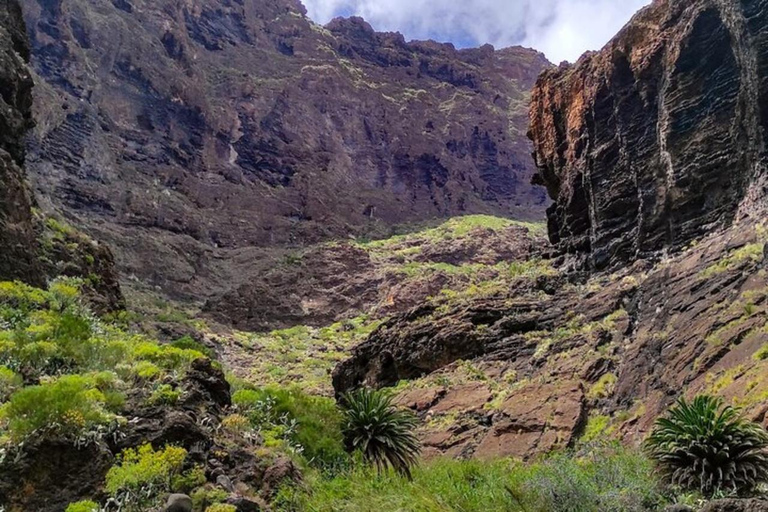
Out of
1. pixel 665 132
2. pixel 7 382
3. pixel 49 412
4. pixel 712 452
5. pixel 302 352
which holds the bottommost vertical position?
pixel 712 452

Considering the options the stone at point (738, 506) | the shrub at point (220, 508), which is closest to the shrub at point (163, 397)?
the shrub at point (220, 508)

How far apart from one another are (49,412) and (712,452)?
1575cm

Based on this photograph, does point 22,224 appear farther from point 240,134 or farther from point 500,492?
point 240,134

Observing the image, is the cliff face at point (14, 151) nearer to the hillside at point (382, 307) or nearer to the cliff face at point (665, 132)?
the hillside at point (382, 307)

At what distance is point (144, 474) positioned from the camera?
41.2ft

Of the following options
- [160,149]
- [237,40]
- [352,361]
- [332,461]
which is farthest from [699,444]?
[237,40]

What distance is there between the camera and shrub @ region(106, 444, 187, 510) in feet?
40.4

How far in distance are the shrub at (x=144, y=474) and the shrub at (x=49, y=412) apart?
3.93 feet

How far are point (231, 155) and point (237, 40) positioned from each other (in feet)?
167

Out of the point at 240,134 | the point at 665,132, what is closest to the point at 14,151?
the point at 665,132

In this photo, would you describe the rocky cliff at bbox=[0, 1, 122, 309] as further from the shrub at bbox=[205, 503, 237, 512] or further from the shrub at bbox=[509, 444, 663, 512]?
the shrub at bbox=[509, 444, 663, 512]

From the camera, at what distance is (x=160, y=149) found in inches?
4183

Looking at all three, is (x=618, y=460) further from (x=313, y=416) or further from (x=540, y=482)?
(x=313, y=416)

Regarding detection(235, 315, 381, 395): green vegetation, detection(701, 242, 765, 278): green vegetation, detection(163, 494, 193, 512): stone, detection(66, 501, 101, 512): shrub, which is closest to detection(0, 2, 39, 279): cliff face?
detection(66, 501, 101, 512): shrub
